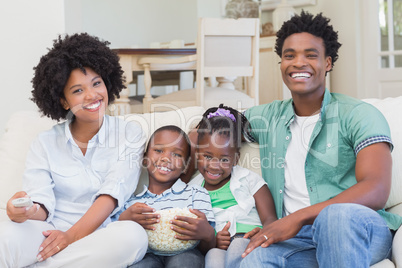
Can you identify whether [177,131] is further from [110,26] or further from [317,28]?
[110,26]

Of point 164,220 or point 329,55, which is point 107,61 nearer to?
point 164,220

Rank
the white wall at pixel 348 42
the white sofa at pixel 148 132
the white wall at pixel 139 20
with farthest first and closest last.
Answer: the white wall at pixel 139 20 → the white wall at pixel 348 42 → the white sofa at pixel 148 132

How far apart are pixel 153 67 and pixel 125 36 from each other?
255 centimetres

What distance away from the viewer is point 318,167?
161 centimetres

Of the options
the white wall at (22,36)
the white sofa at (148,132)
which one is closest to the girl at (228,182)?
the white sofa at (148,132)

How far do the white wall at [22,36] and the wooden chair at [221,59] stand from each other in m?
1.00

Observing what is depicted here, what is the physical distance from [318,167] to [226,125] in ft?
1.21

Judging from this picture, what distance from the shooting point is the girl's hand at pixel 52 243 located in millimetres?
1413

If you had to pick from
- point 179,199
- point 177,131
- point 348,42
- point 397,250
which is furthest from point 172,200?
point 348,42

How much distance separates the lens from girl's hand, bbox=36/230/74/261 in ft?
4.64

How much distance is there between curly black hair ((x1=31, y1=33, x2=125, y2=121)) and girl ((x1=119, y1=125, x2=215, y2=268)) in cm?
31

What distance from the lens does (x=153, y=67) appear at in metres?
3.57

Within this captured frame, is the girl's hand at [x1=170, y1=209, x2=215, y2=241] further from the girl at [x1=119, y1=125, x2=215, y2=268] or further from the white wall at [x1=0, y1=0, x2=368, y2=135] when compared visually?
the white wall at [x1=0, y1=0, x2=368, y2=135]

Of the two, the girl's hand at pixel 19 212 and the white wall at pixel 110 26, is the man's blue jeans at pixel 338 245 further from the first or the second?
the white wall at pixel 110 26
